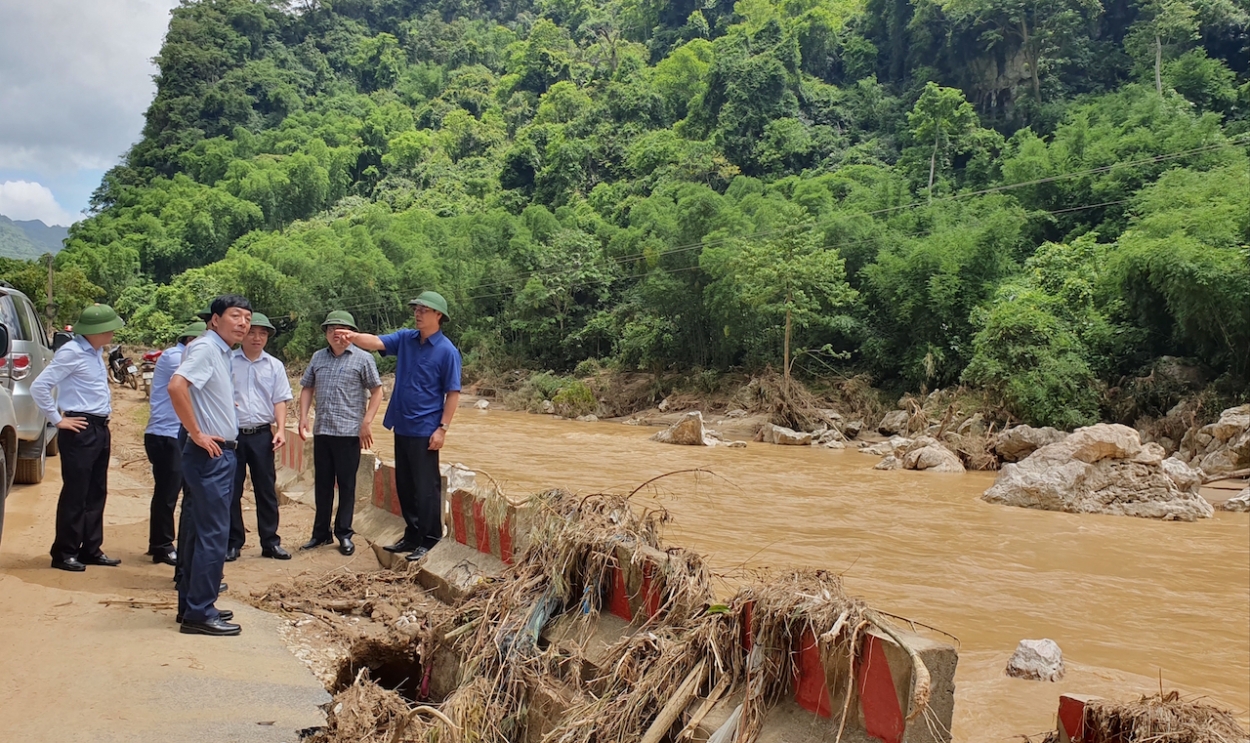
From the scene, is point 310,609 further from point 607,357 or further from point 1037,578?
point 607,357

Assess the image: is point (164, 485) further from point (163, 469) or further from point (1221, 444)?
point (1221, 444)

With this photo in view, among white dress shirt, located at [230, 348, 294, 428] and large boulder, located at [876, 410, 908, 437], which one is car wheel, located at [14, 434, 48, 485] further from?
large boulder, located at [876, 410, 908, 437]

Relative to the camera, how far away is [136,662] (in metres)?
3.84

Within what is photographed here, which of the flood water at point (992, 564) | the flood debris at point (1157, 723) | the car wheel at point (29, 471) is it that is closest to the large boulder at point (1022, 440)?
the flood water at point (992, 564)

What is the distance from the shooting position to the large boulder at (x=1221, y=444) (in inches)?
621

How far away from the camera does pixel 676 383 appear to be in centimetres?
3250

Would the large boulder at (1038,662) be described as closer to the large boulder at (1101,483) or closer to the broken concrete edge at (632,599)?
the broken concrete edge at (632,599)

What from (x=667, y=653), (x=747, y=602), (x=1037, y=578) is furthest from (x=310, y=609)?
(x=1037, y=578)

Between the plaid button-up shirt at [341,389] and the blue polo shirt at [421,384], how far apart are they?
0.53m

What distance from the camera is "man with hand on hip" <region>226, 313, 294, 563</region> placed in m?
5.99

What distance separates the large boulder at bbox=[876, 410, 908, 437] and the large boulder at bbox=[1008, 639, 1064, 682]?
18138 millimetres

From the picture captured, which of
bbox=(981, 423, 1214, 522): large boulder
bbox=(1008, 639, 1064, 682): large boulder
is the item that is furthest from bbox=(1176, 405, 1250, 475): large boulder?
bbox=(1008, 639, 1064, 682): large boulder

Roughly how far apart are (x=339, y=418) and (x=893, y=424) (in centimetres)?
2081

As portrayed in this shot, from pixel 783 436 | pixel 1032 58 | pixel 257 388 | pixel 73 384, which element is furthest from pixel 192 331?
pixel 1032 58
